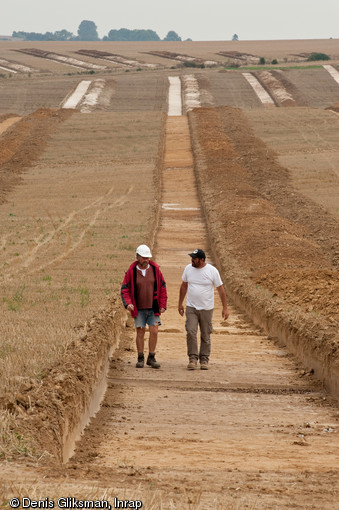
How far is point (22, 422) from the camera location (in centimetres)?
721

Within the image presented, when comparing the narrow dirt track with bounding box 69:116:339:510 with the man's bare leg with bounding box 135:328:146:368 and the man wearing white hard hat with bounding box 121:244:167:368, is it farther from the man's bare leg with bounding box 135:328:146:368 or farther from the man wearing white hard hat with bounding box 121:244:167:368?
the man wearing white hard hat with bounding box 121:244:167:368

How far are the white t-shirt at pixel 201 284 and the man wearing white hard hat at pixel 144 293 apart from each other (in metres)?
0.49

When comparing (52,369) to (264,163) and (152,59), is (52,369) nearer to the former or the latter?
(264,163)

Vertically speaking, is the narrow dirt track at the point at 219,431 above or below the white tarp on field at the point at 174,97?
below

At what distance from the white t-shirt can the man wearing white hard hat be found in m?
0.49

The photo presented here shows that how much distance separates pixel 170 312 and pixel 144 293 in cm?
740

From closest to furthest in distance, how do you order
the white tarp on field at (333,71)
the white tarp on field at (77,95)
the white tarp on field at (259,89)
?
the white tarp on field at (77,95) → the white tarp on field at (259,89) → the white tarp on field at (333,71)

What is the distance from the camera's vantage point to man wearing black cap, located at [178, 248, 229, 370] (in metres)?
12.4

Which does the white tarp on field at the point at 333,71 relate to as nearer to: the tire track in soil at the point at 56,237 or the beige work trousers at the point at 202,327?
the tire track in soil at the point at 56,237

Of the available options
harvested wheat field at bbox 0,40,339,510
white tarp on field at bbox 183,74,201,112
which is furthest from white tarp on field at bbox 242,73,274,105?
harvested wheat field at bbox 0,40,339,510

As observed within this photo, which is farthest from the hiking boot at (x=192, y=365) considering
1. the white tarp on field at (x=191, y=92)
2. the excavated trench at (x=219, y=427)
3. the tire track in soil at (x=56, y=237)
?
the white tarp on field at (x=191, y=92)

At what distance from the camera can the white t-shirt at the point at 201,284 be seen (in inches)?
489

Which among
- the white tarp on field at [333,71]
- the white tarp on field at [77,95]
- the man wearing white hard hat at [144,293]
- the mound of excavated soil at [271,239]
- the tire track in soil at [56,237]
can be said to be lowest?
the tire track in soil at [56,237]

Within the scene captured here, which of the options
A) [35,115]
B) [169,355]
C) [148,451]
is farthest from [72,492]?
[35,115]
